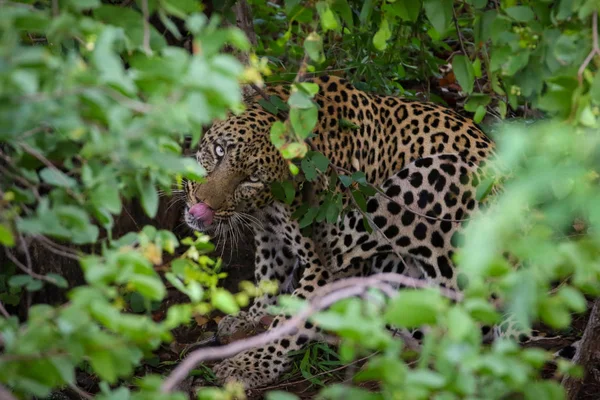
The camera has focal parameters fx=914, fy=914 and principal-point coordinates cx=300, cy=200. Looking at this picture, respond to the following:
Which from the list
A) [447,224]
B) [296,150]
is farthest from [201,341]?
[296,150]

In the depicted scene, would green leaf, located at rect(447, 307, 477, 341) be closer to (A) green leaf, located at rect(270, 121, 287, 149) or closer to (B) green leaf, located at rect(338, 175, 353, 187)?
(A) green leaf, located at rect(270, 121, 287, 149)

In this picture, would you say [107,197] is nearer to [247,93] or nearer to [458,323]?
[458,323]

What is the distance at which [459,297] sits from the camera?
253 cm

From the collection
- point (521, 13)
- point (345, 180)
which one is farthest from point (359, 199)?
point (521, 13)

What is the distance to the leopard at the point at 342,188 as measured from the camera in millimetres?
5543

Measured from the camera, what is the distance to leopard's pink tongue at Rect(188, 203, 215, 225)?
5.51m

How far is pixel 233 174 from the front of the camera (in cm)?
559

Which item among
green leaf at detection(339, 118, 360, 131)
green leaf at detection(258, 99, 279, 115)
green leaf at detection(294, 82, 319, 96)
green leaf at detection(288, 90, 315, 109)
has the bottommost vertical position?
green leaf at detection(339, 118, 360, 131)

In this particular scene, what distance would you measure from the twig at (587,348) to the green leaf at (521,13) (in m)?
1.64

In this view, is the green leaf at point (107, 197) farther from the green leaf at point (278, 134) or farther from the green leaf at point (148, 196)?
the green leaf at point (278, 134)

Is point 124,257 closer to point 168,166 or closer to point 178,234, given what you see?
point 168,166

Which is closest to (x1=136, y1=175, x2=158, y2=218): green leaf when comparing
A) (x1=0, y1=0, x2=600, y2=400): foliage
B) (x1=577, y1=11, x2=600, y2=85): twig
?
(x1=0, y1=0, x2=600, y2=400): foliage

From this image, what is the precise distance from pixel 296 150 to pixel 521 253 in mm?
1380

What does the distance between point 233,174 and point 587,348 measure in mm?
2326
